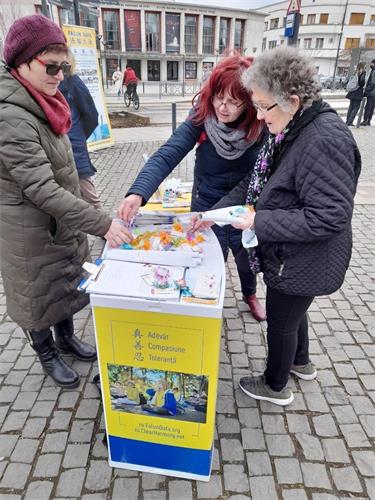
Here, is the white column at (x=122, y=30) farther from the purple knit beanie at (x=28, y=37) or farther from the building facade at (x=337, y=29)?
the purple knit beanie at (x=28, y=37)

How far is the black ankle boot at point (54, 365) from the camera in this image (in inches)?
89.5

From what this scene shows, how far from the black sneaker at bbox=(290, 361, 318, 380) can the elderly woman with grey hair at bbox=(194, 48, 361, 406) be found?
687 mm

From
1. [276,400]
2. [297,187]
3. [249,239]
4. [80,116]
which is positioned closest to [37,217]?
[249,239]

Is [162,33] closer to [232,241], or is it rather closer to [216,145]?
[232,241]

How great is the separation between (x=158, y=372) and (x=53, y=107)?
51.7 inches

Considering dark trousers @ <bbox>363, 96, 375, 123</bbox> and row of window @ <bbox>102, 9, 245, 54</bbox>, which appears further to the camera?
row of window @ <bbox>102, 9, 245, 54</bbox>

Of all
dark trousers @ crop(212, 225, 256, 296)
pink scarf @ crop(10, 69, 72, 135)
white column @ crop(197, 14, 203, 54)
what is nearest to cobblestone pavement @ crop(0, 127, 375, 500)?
dark trousers @ crop(212, 225, 256, 296)

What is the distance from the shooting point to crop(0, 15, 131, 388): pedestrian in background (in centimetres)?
160

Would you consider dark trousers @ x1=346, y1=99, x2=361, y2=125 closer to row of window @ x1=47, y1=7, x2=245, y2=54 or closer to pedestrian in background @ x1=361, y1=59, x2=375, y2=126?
pedestrian in background @ x1=361, y1=59, x2=375, y2=126

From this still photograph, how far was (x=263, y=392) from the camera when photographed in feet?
7.38

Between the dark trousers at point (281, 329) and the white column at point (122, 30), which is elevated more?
the white column at point (122, 30)

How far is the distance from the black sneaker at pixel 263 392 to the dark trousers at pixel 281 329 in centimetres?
4

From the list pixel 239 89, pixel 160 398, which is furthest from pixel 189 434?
pixel 239 89

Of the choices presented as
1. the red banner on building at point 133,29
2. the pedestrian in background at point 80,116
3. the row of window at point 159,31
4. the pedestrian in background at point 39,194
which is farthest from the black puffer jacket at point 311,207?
the red banner on building at point 133,29
